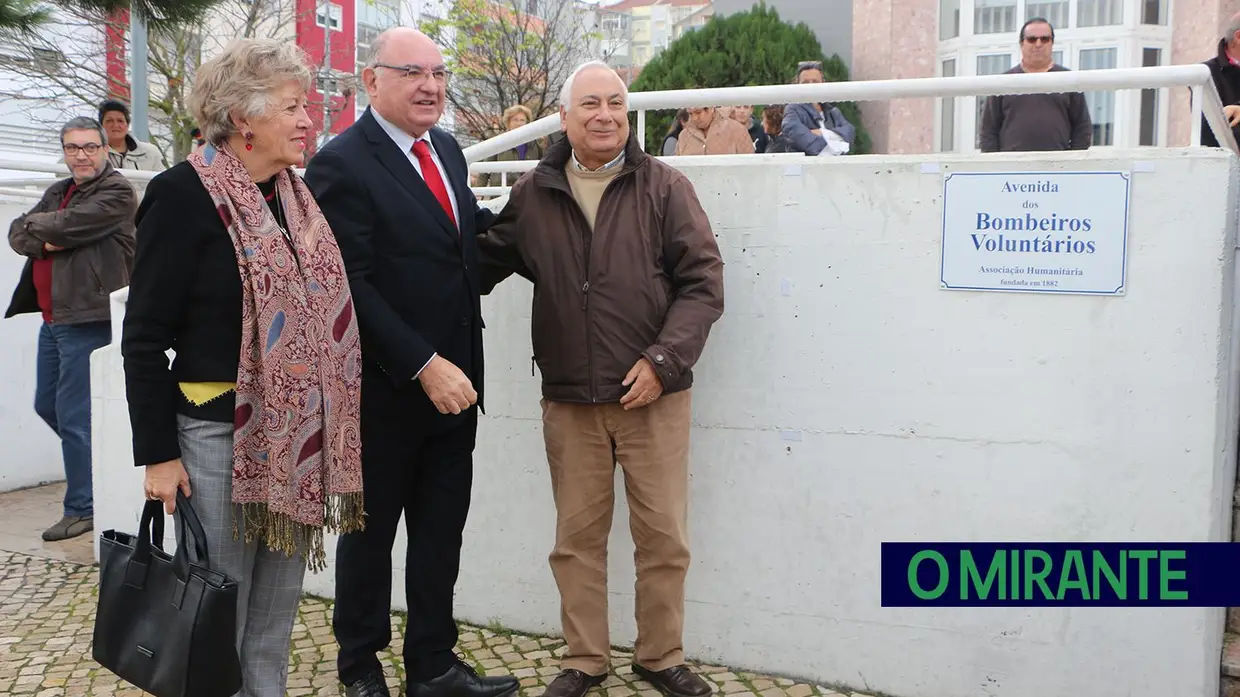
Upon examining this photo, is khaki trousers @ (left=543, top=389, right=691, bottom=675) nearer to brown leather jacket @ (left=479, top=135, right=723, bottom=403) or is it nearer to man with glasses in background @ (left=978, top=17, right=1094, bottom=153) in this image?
brown leather jacket @ (left=479, top=135, right=723, bottom=403)

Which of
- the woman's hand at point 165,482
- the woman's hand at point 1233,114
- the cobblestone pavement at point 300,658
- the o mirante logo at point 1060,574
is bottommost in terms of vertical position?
the cobblestone pavement at point 300,658

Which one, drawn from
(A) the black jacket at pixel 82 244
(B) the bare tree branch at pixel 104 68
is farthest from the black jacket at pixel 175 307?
(B) the bare tree branch at pixel 104 68

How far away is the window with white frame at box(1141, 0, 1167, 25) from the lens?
53.0 ft

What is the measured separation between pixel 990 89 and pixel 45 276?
4.47 m

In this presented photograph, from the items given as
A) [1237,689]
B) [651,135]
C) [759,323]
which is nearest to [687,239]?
[759,323]

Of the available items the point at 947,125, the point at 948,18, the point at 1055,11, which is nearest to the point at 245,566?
the point at 947,125

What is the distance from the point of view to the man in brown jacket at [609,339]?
365 centimetres

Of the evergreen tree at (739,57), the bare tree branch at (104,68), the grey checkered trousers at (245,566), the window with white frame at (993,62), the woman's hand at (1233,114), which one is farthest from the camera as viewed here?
the evergreen tree at (739,57)

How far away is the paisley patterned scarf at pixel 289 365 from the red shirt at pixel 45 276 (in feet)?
10.3

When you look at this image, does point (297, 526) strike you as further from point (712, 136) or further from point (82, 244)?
point (712, 136)

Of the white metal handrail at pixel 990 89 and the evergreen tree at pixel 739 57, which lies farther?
the evergreen tree at pixel 739 57

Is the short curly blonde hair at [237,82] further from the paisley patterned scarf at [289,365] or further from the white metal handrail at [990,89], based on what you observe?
the white metal handrail at [990,89]

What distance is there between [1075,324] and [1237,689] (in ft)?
4.28

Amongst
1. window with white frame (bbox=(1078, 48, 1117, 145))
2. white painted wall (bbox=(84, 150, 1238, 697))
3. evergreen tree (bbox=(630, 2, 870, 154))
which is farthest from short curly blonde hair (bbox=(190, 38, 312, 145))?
evergreen tree (bbox=(630, 2, 870, 154))
